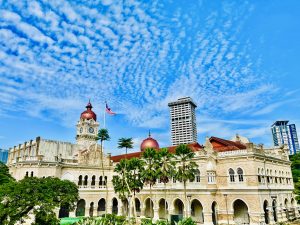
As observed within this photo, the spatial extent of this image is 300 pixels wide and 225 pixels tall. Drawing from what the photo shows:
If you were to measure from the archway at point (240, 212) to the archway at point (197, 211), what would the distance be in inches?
221

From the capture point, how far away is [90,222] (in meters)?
35.9

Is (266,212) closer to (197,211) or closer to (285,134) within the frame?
(197,211)

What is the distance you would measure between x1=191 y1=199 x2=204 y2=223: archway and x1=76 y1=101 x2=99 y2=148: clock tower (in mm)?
29515

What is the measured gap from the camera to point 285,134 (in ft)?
593

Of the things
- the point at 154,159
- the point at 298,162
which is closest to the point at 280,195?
the point at 154,159

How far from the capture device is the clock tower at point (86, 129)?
63.8m

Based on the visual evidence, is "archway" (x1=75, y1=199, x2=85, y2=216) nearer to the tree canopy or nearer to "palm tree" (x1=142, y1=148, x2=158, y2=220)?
"palm tree" (x1=142, y1=148, x2=158, y2=220)

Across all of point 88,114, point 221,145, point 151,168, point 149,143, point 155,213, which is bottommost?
point 155,213

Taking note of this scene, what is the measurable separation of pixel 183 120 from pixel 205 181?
439 ft

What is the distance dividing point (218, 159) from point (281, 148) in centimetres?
1970

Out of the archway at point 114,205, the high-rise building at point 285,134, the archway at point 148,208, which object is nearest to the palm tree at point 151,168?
the archway at point 148,208

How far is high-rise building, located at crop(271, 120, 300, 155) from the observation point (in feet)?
589

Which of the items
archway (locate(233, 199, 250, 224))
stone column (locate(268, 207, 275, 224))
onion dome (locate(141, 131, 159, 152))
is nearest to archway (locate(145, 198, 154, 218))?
onion dome (locate(141, 131, 159, 152))

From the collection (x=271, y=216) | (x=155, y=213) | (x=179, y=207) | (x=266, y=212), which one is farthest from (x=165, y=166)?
(x=271, y=216)
